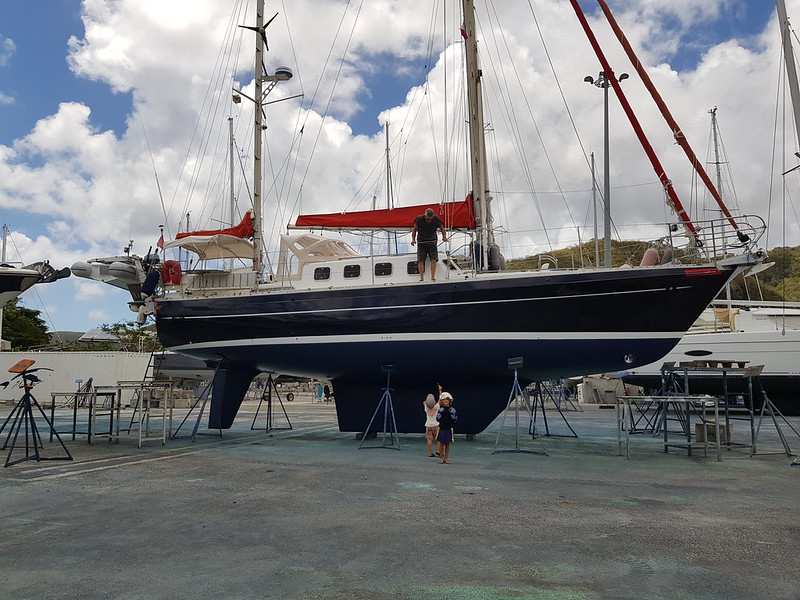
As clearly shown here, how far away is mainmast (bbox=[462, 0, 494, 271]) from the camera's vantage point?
14127mm

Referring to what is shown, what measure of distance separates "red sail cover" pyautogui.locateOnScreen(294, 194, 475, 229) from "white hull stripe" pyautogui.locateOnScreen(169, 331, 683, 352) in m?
2.91

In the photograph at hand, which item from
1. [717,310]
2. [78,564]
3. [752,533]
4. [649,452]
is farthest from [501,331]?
[717,310]

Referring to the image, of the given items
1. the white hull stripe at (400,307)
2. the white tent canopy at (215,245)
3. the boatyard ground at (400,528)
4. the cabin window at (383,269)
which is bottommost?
the boatyard ground at (400,528)

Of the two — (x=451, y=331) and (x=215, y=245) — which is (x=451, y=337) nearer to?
Answer: (x=451, y=331)

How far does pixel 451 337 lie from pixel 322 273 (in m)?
3.41

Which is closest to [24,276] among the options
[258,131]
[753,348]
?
[258,131]

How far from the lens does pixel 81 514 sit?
21.0 ft

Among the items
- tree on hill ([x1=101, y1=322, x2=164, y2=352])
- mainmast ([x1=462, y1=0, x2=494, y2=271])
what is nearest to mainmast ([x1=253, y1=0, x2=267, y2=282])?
mainmast ([x1=462, y1=0, x2=494, y2=271])

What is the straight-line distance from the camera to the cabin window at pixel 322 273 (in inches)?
535

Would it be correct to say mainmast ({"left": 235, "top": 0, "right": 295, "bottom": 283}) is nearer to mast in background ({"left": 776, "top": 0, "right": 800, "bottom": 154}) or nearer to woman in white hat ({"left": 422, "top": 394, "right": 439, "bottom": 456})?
woman in white hat ({"left": 422, "top": 394, "right": 439, "bottom": 456})

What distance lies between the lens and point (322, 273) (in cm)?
1364

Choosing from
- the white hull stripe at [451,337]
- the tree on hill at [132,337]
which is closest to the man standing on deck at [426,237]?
the white hull stripe at [451,337]

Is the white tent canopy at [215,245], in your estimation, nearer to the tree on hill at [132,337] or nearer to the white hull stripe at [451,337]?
the white hull stripe at [451,337]

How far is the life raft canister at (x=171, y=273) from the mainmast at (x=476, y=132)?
24.3 ft
